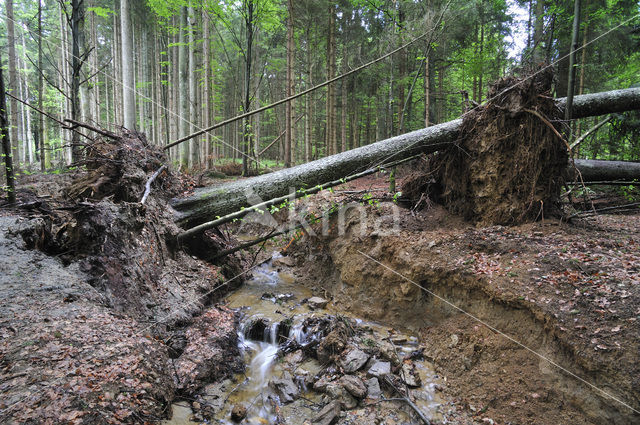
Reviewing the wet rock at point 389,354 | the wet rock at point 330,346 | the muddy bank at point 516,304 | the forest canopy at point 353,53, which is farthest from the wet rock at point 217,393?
the forest canopy at point 353,53

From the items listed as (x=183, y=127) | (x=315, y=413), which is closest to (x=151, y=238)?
A: (x=315, y=413)

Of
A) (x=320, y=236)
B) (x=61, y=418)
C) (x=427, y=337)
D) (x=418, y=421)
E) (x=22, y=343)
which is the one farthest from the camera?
(x=320, y=236)

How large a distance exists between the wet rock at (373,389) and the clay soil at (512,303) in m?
1.04

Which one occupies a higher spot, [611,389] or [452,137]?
[452,137]

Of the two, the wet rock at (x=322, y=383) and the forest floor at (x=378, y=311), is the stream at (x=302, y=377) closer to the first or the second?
the wet rock at (x=322, y=383)

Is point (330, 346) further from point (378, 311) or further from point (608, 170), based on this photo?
point (608, 170)

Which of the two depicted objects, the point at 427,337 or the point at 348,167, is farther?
the point at 348,167

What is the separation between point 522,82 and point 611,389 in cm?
492

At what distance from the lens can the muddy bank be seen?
132 inches

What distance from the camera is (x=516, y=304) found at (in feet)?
13.8

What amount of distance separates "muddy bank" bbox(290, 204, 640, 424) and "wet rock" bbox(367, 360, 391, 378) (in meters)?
0.93

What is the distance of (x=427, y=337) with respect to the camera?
5.30 meters

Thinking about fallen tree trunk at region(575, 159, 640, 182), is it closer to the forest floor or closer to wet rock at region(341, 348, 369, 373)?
the forest floor

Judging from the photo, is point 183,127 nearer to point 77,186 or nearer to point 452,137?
point 77,186
